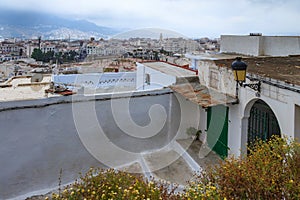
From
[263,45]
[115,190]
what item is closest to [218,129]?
[115,190]

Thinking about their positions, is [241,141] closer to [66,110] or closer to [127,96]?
[127,96]

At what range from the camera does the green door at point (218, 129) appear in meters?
7.83

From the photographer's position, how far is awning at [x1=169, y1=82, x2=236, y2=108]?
6864 mm

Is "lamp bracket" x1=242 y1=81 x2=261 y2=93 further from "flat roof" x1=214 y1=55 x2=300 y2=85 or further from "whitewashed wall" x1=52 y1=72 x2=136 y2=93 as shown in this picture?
"whitewashed wall" x1=52 y1=72 x2=136 y2=93

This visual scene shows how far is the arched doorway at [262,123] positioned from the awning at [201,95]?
0.86 metres

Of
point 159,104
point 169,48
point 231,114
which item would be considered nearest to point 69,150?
point 159,104

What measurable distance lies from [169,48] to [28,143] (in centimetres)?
5176

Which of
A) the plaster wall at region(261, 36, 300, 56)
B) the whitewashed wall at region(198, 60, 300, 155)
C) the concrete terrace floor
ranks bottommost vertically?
the concrete terrace floor

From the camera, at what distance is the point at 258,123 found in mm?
7152

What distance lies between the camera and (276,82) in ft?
18.2

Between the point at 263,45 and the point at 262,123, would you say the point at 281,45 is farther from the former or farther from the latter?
the point at 262,123

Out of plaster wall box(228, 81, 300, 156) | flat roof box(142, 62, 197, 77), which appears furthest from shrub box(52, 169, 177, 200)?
flat roof box(142, 62, 197, 77)

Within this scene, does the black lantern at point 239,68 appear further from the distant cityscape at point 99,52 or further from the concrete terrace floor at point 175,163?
the distant cityscape at point 99,52

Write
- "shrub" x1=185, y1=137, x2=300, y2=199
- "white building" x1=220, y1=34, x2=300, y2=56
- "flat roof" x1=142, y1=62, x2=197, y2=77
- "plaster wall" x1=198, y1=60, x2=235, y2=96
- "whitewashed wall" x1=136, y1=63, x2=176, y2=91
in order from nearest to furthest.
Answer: "shrub" x1=185, y1=137, x2=300, y2=199
"plaster wall" x1=198, y1=60, x2=235, y2=96
"flat roof" x1=142, y1=62, x2=197, y2=77
"whitewashed wall" x1=136, y1=63, x2=176, y2=91
"white building" x1=220, y1=34, x2=300, y2=56
